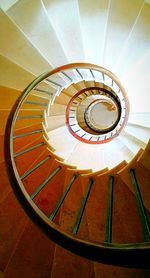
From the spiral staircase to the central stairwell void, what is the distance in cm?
1

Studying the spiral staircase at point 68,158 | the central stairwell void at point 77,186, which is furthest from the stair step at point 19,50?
the central stairwell void at point 77,186

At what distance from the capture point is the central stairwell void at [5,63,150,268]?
4.68ft

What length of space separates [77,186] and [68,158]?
1.62 metres

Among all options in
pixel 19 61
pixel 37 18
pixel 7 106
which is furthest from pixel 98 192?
pixel 37 18

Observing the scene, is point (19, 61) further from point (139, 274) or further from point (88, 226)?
point (139, 274)

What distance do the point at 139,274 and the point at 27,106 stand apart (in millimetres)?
3040

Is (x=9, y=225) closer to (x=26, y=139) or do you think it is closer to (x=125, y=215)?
(x=26, y=139)

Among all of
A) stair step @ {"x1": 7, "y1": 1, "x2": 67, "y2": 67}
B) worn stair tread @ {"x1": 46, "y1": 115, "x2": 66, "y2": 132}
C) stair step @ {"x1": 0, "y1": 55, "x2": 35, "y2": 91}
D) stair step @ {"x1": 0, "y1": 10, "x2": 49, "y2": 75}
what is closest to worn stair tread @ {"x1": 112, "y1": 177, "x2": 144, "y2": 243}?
stair step @ {"x1": 0, "y1": 55, "x2": 35, "y2": 91}

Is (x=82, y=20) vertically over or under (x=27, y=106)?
over

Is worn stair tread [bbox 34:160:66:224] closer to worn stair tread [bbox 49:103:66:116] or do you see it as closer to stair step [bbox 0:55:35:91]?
stair step [bbox 0:55:35:91]

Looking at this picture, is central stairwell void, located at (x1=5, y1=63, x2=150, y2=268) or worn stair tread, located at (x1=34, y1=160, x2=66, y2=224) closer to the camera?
central stairwell void, located at (x1=5, y1=63, x2=150, y2=268)

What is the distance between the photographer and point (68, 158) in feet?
14.4

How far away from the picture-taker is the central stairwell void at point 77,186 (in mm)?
1427

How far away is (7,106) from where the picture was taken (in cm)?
325
